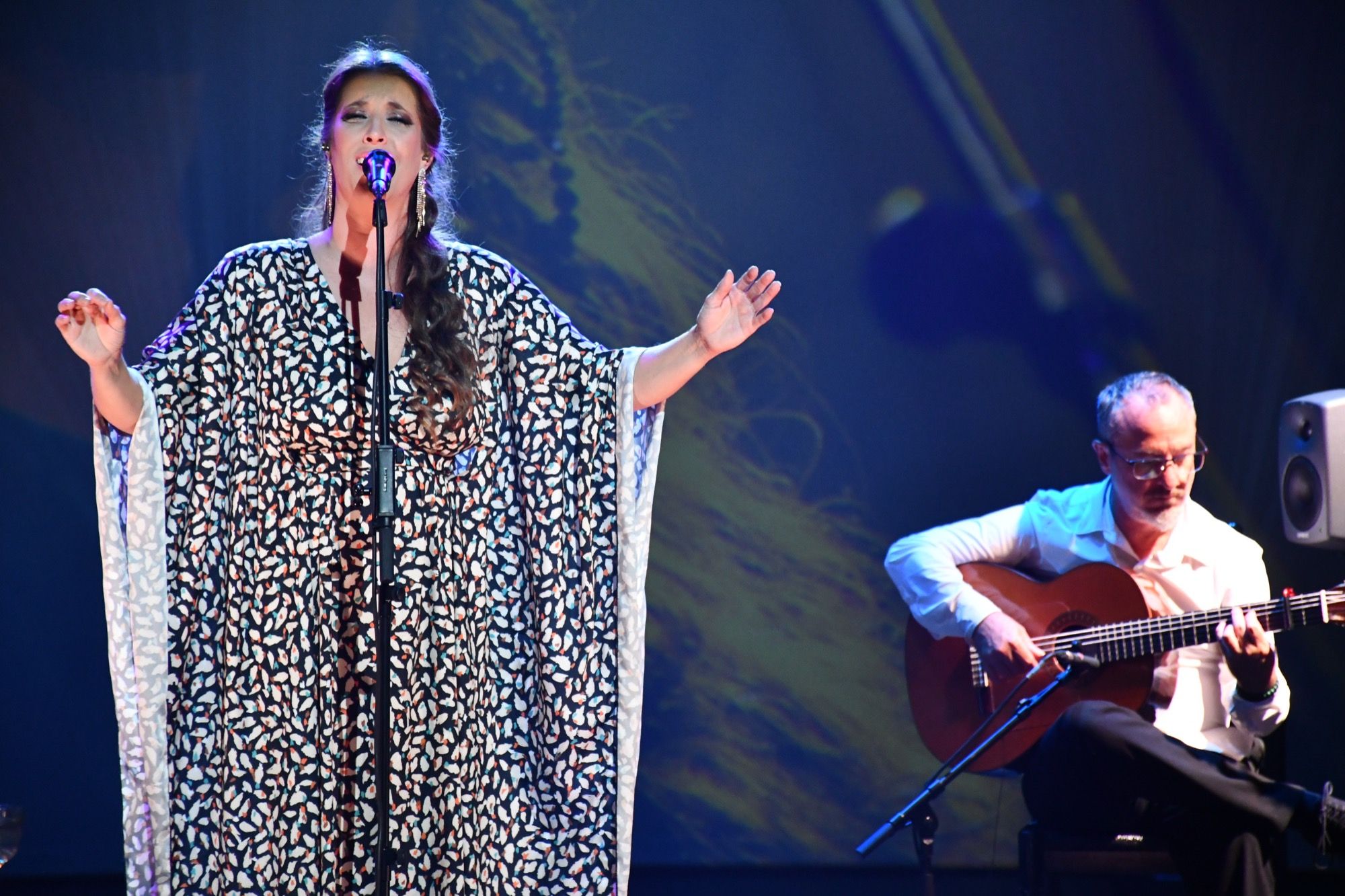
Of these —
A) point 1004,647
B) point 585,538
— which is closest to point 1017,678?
point 1004,647

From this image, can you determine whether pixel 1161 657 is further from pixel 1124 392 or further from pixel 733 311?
pixel 733 311

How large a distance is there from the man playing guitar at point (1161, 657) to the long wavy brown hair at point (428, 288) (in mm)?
1502

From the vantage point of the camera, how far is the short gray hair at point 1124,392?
318cm

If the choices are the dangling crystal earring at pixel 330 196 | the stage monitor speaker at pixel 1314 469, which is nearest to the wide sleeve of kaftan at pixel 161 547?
the dangling crystal earring at pixel 330 196

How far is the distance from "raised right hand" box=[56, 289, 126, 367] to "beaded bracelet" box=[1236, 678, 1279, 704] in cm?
245

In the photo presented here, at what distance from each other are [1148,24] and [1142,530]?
1875mm

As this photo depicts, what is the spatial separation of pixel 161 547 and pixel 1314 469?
2500mm

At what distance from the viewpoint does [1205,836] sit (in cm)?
275

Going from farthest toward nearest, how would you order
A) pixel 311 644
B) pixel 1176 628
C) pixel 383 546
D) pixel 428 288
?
pixel 1176 628, pixel 428 288, pixel 311 644, pixel 383 546

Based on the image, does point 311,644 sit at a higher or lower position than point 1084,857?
higher

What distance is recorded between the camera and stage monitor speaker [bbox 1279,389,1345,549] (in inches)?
117

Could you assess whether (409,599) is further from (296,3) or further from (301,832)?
(296,3)

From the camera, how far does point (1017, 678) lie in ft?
10.4

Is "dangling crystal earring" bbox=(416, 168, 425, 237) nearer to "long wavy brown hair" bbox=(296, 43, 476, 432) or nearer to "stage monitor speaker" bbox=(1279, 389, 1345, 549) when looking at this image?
"long wavy brown hair" bbox=(296, 43, 476, 432)
